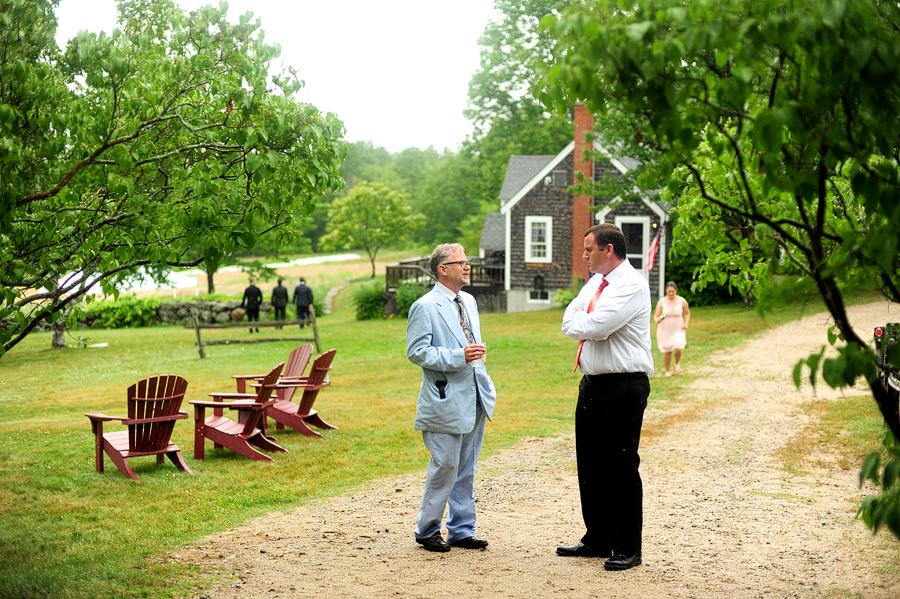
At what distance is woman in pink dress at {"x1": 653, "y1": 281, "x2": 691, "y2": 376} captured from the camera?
1462cm

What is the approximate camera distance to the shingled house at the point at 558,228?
108 feet

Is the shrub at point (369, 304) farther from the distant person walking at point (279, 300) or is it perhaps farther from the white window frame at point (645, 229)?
the white window frame at point (645, 229)

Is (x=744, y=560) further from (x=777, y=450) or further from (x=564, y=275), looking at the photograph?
(x=564, y=275)

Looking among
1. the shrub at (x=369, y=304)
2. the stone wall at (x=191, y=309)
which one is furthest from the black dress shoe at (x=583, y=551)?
the stone wall at (x=191, y=309)

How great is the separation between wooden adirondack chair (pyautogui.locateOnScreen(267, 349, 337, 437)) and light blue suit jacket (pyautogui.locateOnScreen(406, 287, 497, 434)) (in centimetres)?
509

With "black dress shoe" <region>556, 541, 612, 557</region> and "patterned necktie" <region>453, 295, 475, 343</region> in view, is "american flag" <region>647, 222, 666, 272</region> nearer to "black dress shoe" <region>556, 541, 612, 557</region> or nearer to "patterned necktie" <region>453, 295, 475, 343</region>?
"patterned necktie" <region>453, 295, 475, 343</region>

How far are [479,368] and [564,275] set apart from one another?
96.8 ft

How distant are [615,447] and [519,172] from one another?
3471 cm

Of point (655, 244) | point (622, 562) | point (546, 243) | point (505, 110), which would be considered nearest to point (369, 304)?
point (546, 243)

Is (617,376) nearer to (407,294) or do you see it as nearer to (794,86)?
(794,86)

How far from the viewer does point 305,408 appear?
35.0 feet

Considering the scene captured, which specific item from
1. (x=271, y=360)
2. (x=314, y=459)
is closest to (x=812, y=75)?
(x=314, y=459)

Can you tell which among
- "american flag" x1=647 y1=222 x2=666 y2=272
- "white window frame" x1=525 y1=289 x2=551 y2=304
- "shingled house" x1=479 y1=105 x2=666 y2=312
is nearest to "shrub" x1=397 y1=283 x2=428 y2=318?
"shingled house" x1=479 y1=105 x2=666 y2=312

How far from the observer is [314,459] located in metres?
9.07
